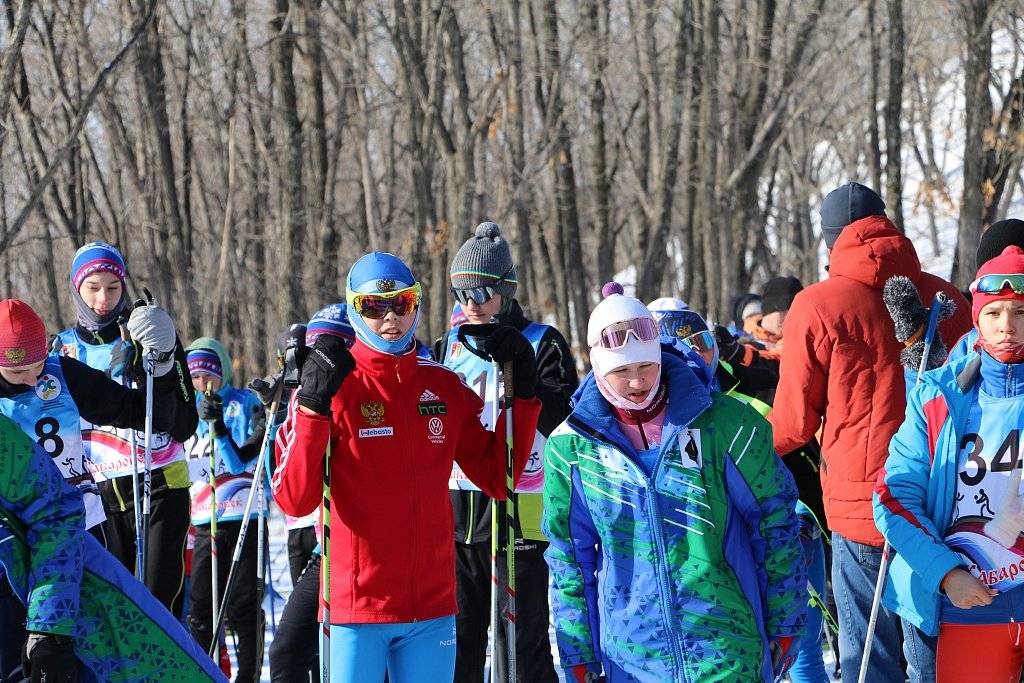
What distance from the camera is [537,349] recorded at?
5.56m

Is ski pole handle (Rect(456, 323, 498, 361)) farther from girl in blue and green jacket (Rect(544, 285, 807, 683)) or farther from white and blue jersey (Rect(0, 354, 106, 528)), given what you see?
white and blue jersey (Rect(0, 354, 106, 528))

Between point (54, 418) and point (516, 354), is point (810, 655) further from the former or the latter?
point (54, 418)

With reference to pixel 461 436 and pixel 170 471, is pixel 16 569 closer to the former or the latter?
pixel 461 436

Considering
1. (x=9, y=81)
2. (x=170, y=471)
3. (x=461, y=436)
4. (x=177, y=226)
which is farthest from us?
(x=177, y=226)

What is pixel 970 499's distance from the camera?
3875 mm

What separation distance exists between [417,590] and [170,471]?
103 inches

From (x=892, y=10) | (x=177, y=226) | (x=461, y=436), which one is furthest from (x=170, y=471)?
(x=177, y=226)

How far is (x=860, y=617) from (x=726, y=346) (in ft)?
9.96

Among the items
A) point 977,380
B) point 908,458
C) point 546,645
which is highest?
point 977,380

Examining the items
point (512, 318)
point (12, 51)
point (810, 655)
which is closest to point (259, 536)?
point (512, 318)

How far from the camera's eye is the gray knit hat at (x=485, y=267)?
5574 millimetres

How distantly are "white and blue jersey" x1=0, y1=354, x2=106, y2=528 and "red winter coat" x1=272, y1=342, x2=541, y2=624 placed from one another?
1.30 metres

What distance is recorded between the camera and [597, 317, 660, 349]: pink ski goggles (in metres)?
3.71

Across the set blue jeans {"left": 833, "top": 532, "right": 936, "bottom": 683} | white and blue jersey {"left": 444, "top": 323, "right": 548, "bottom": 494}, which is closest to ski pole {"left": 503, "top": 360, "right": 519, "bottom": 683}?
white and blue jersey {"left": 444, "top": 323, "right": 548, "bottom": 494}
